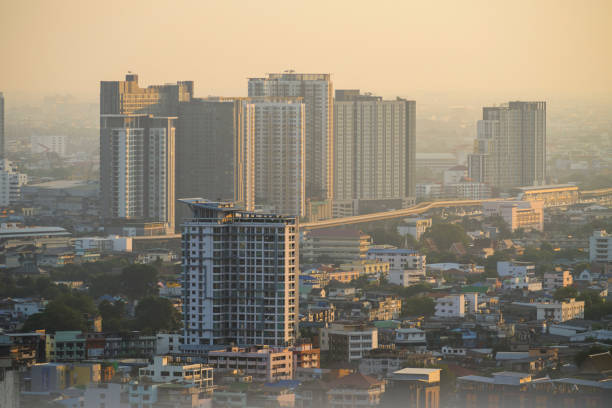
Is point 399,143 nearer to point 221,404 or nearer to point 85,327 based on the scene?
point 85,327

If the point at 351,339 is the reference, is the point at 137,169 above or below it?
above

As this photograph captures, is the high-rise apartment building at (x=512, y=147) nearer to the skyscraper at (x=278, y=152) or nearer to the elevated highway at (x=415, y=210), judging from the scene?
the elevated highway at (x=415, y=210)

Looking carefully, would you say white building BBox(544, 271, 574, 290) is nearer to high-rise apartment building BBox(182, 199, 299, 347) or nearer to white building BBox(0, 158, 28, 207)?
high-rise apartment building BBox(182, 199, 299, 347)

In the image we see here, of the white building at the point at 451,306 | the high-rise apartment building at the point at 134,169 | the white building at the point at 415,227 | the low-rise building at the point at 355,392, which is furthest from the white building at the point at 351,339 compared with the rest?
the white building at the point at 415,227

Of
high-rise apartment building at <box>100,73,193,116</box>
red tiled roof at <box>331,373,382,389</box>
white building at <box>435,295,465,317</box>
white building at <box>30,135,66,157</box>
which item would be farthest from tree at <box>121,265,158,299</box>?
white building at <box>30,135,66,157</box>

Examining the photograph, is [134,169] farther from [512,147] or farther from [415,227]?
[512,147]

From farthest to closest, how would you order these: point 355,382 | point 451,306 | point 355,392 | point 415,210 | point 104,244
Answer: point 415,210 → point 104,244 → point 451,306 → point 355,382 → point 355,392

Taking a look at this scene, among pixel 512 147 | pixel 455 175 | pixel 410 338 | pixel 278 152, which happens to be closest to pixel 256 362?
pixel 410 338
